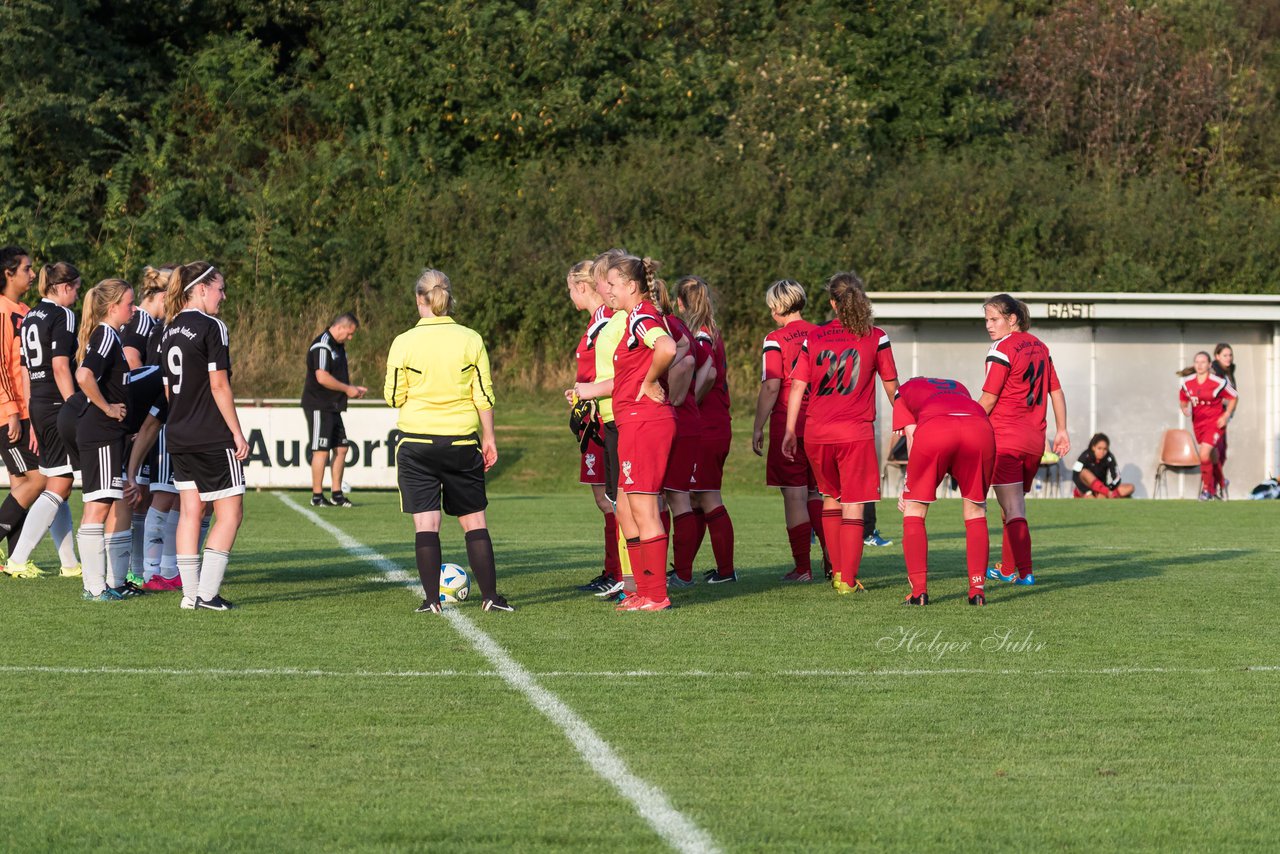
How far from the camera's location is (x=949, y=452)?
9.34m

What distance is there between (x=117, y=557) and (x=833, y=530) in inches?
172

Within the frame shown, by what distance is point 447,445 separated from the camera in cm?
893

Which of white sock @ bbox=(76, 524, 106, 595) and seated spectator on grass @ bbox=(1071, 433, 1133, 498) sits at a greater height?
white sock @ bbox=(76, 524, 106, 595)

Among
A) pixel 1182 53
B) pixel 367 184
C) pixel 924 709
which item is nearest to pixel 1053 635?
pixel 924 709

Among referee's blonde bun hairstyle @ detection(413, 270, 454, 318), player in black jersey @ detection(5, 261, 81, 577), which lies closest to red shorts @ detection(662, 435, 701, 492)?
referee's blonde bun hairstyle @ detection(413, 270, 454, 318)

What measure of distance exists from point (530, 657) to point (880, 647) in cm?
170

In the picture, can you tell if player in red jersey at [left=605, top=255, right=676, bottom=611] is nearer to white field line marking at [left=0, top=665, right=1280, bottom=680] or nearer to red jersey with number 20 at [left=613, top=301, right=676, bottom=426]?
red jersey with number 20 at [left=613, top=301, right=676, bottom=426]

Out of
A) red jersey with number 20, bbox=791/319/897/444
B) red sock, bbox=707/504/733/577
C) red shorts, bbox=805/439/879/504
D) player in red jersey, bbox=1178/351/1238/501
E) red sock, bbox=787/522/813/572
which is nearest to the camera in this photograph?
red shorts, bbox=805/439/879/504

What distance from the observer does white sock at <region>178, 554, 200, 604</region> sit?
9328mm

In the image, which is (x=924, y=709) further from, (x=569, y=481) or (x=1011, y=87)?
(x=1011, y=87)

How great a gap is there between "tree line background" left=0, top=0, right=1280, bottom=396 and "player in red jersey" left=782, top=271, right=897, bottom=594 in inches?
802

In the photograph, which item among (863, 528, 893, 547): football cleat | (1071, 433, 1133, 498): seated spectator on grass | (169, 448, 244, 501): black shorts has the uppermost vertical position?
(169, 448, 244, 501): black shorts

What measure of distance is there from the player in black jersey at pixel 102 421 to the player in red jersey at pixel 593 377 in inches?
106

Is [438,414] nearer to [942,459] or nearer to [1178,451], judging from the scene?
[942,459]
